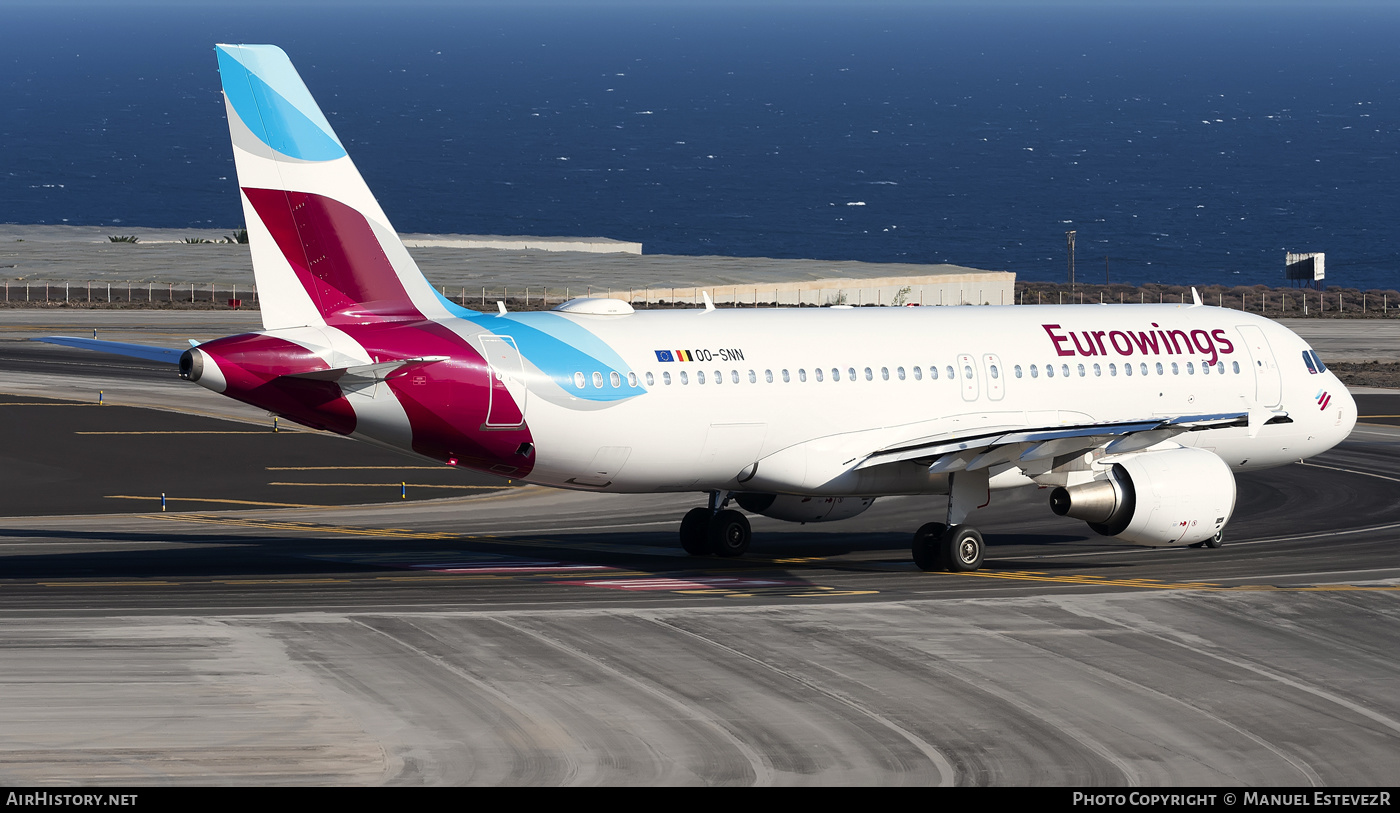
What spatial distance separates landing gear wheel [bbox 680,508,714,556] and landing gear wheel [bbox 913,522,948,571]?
15.5 ft

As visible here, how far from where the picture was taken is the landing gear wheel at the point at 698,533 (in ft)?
127

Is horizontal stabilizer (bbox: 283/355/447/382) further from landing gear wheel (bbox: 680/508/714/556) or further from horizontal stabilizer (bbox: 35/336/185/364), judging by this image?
landing gear wheel (bbox: 680/508/714/556)

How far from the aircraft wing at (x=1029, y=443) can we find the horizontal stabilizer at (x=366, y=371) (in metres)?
9.24

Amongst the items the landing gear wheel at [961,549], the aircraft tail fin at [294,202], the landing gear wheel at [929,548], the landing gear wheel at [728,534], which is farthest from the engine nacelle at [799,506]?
the aircraft tail fin at [294,202]

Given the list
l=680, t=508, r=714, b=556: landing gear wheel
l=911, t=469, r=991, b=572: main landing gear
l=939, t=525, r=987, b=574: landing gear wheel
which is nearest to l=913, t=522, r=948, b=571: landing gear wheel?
l=911, t=469, r=991, b=572: main landing gear

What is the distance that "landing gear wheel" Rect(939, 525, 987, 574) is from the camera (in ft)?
117

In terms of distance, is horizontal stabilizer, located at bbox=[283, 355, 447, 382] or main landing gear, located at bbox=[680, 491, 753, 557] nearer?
horizontal stabilizer, located at bbox=[283, 355, 447, 382]

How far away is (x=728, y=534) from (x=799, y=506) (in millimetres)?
1622

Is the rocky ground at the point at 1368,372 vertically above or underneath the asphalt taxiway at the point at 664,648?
above

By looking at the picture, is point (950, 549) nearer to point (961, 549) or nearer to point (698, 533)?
point (961, 549)

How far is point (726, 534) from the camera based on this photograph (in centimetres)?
3859

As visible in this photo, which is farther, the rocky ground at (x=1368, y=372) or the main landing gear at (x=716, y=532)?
the rocky ground at (x=1368, y=372)

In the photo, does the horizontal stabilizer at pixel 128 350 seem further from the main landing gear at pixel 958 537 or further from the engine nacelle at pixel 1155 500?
the engine nacelle at pixel 1155 500
